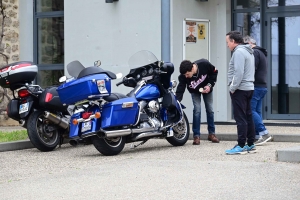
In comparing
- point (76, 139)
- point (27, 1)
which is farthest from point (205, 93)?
point (27, 1)

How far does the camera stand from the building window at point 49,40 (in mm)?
17828

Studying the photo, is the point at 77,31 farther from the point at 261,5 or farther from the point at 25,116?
the point at 25,116

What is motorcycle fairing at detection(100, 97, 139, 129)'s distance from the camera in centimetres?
1056


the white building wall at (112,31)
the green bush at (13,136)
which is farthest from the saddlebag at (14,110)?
the white building wall at (112,31)

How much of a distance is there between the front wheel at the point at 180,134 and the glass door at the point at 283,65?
193 inches

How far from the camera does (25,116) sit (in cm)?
1162

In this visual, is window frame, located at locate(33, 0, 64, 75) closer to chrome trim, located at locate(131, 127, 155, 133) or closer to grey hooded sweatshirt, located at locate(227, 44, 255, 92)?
chrome trim, located at locate(131, 127, 155, 133)

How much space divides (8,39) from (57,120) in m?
6.52

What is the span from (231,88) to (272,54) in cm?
632

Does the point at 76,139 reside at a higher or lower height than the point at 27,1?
lower

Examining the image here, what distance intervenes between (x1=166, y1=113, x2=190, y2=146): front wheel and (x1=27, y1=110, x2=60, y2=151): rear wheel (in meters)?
1.82

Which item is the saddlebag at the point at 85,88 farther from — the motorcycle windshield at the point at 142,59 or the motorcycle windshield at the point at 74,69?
the motorcycle windshield at the point at 142,59

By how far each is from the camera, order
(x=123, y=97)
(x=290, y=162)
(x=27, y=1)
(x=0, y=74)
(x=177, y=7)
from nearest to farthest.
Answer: (x=290, y=162) → (x=123, y=97) → (x=0, y=74) → (x=177, y=7) → (x=27, y=1)

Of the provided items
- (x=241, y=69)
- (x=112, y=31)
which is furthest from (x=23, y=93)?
(x=112, y=31)
